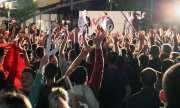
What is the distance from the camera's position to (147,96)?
17.6 ft

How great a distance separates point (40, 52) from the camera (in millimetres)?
8086

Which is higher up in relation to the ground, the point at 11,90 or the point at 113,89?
the point at 11,90

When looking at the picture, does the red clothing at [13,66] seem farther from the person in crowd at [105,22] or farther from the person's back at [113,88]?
the person in crowd at [105,22]

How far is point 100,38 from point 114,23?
12.2 m

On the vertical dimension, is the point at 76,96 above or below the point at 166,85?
below

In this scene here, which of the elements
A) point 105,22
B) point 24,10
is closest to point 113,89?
point 105,22

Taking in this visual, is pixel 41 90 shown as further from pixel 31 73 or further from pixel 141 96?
pixel 141 96

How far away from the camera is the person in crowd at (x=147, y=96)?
5.21 m

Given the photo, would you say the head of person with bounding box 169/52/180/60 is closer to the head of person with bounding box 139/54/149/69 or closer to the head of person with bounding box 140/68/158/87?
the head of person with bounding box 139/54/149/69

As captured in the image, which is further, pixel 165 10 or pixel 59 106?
pixel 165 10

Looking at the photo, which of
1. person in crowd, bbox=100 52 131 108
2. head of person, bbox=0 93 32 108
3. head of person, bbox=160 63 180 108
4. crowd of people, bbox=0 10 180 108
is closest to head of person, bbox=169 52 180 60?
crowd of people, bbox=0 10 180 108

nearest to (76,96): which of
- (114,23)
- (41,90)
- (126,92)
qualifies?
(41,90)

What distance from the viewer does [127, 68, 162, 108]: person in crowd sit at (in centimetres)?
521

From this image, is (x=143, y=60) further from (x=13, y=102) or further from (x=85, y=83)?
(x=13, y=102)
